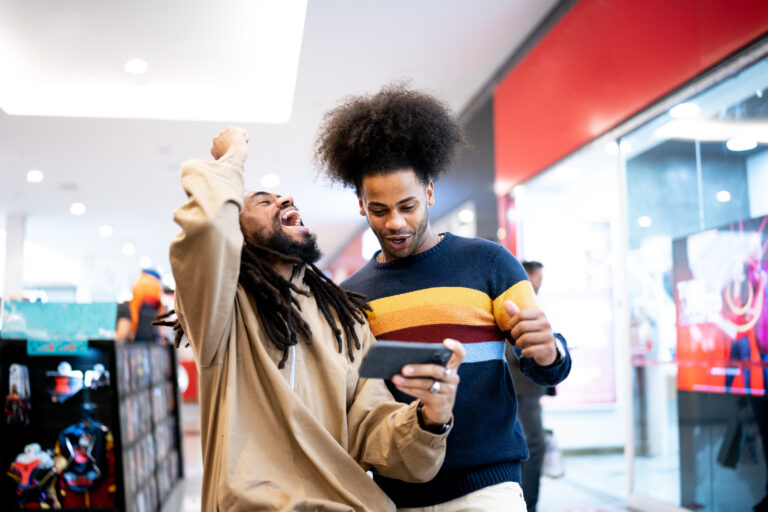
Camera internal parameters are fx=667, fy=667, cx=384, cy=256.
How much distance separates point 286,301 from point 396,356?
1.38 ft

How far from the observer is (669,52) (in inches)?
139

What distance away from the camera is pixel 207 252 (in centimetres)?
130

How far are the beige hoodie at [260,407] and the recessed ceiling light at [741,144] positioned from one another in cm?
256

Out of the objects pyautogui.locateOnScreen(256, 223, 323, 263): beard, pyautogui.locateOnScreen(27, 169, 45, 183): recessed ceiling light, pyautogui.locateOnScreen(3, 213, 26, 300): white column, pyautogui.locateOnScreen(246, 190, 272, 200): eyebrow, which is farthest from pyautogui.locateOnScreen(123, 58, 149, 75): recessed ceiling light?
pyautogui.locateOnScreen(3, 213, 26, 300): white column

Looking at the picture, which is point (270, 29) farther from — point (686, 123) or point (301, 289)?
point (301, 289)

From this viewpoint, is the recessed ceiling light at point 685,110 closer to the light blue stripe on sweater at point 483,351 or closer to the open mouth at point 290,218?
the light blue stripe on sweater at point 483,351

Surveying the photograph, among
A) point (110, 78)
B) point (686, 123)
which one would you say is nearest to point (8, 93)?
point (110, 78)

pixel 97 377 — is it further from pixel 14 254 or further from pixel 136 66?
pixel 14 254

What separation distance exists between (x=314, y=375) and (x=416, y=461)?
30 cm

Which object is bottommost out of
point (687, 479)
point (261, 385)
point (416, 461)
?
point (687, 479)

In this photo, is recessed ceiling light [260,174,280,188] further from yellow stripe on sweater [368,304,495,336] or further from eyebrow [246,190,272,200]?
yellow stripe on sweater [368,304,495,336]

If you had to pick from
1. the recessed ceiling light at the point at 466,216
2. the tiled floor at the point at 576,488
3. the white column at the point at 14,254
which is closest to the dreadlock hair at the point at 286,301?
the tiled floor at the point at 576,488

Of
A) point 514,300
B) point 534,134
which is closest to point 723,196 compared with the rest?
point 534,134

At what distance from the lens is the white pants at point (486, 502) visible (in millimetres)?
1526
